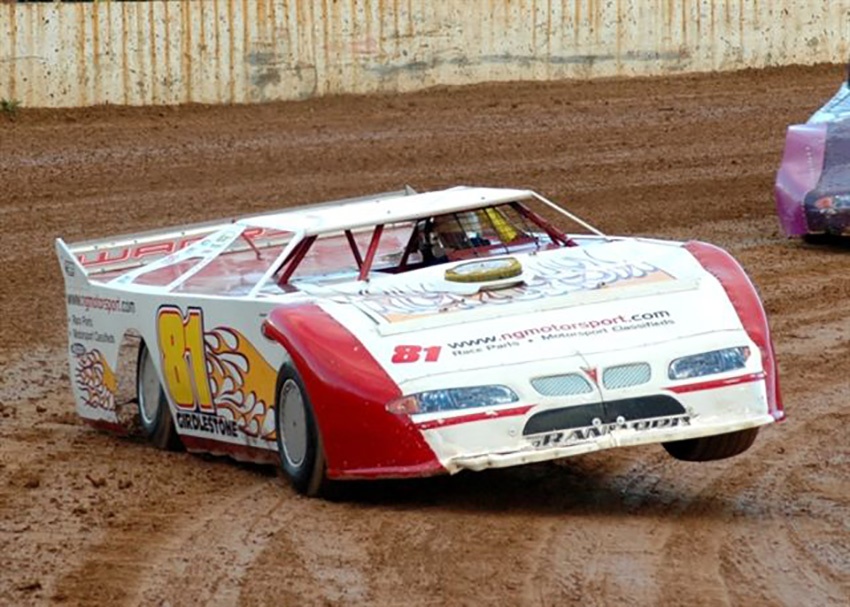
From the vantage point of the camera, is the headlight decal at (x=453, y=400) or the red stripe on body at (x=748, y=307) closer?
the headlight decal at (x=453, y=400)

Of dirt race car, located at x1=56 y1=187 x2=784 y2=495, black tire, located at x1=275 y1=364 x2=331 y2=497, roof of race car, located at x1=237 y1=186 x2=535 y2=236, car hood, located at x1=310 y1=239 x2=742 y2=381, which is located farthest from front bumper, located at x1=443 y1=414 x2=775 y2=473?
roof of race car, located at x1=237 y1=186 x2=535 y2=236

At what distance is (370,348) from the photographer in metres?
7.01

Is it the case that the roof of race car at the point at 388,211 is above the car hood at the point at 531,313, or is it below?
above

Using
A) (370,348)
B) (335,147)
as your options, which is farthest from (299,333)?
(335,147)

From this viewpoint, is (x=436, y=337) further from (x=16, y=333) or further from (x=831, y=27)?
(x=831, y=27)

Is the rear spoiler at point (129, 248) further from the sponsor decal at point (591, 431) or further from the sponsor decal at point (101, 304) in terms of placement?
the sponsor decal at point (591, 431)

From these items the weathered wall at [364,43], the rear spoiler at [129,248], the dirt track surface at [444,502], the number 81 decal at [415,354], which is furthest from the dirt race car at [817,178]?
the weathered wall at [364,43]

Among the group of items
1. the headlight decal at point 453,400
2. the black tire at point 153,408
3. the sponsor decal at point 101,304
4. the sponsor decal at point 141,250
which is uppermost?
the sponsor decal at point 141,250

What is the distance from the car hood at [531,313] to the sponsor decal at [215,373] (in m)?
0.41

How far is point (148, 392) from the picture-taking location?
8852 millimetres

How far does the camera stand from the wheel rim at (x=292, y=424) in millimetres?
7293

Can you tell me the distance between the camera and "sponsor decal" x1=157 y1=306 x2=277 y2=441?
7688 mm

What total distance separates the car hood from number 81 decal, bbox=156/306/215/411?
695mm

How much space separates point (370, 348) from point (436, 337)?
0.23 metres
